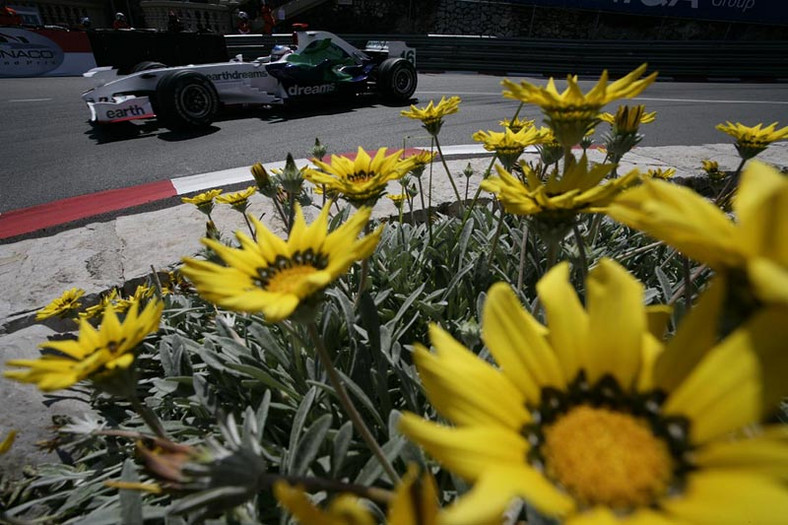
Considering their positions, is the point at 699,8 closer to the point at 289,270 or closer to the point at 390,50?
the point at 390,50

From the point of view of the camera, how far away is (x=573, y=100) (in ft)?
2.62

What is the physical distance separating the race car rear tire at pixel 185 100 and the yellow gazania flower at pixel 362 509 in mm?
6276

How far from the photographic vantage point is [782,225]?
337 millimetres

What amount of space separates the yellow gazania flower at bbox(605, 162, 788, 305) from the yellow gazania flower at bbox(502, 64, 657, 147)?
1.35 feet

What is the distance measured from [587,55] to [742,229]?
1554 cm

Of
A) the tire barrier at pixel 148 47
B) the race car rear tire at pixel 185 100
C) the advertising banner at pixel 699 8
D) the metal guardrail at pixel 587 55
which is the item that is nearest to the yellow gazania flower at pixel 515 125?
the race car rear tire at pixel 185 100

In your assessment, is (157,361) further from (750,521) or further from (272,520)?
(750,521)

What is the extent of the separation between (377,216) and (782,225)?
7.32ft

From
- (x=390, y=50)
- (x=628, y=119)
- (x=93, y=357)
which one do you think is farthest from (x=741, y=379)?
(x=390, y=50)

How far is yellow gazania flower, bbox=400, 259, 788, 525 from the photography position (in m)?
0.33

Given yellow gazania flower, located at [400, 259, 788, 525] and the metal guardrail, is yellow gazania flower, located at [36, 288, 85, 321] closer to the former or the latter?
yellow gazania flower, located at [400, 259, 788, 525]

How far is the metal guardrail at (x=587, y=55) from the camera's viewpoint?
12586 millimetres

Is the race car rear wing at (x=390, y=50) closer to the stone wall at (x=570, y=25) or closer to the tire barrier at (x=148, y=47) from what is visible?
the tire barrier at (x=148, y=47)

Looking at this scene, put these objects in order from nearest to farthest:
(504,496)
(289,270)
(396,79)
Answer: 1. (504,496)
2. (289,270)
3. (396,79)
